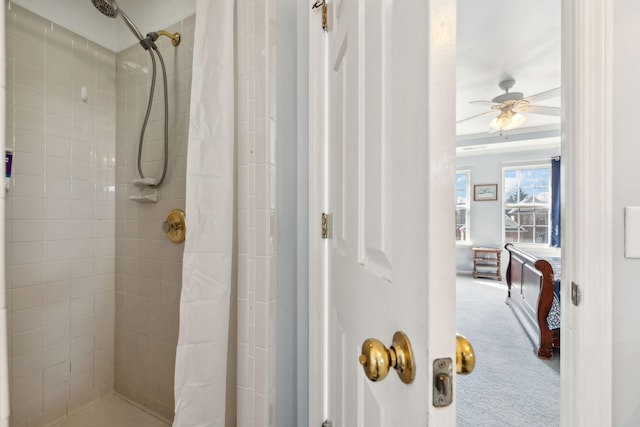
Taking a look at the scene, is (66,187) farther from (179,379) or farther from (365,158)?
(365,158)

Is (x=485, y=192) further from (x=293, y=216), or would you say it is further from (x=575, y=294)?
(x=293, y=216)

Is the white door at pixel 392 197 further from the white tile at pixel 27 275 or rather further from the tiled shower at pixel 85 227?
the white tile at pixel 27 275

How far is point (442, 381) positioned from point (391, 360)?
0.23 feet

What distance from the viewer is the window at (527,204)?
4.89m

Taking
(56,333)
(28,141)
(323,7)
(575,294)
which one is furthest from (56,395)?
(575,294)

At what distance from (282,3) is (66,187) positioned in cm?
144

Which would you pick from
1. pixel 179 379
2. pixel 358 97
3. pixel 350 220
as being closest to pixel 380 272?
pixel 350 220

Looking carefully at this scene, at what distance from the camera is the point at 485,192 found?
520cm

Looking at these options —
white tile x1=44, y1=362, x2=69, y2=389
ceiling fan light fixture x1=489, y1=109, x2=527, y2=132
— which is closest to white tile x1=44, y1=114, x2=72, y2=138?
white tile x1=44, y1=362, x2=69, y2=389

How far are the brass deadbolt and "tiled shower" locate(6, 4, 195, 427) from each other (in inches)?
2.6

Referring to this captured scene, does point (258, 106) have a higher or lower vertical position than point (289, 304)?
higher

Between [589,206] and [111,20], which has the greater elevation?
[111,20]

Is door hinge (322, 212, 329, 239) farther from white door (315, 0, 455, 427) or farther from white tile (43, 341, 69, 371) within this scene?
white tile (43, 341, 69, 371)

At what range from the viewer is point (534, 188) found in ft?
16.3
